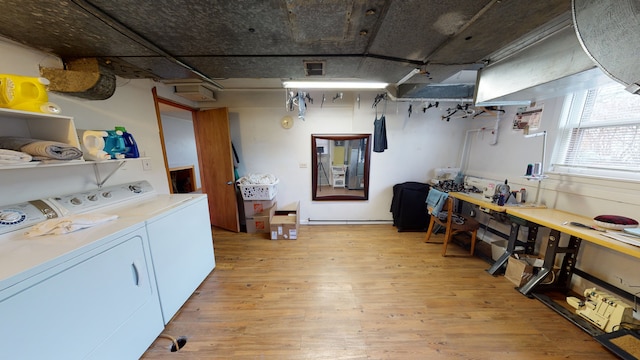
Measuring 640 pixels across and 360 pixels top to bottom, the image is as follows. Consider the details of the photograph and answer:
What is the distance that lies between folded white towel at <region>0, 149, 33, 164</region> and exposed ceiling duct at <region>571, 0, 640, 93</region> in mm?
2902

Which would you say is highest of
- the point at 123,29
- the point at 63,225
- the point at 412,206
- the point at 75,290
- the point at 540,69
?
the point at 123,29

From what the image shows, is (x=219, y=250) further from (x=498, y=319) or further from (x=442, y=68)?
(x=442, y=68)

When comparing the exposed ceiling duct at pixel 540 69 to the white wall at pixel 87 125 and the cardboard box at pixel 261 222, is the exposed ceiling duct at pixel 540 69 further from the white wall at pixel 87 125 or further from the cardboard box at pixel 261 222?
the white wall at pixel 87 125

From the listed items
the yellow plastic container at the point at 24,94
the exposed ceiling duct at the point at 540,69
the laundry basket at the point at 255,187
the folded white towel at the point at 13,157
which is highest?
the exposed ceiling duct at the point at 540,69

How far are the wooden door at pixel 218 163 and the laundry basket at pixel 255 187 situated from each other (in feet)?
0.57

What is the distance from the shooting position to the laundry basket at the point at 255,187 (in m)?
3.06

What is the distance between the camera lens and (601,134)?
1.82 metres

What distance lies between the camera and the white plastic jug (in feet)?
4.69

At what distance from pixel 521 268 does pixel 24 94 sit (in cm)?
429

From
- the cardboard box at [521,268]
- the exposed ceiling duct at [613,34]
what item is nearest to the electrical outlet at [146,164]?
the exposed ceiling duct at [613,34]

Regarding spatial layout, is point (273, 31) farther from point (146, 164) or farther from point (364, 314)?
point (364, 314)

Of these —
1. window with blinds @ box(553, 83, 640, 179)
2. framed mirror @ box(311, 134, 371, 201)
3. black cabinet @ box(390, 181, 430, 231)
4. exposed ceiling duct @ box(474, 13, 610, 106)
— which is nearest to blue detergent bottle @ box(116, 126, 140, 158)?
framed mirror @ box(311, 134, 371, 201)

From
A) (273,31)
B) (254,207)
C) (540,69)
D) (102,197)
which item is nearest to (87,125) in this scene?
(102,197)

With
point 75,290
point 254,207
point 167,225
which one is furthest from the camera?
point 254,207
